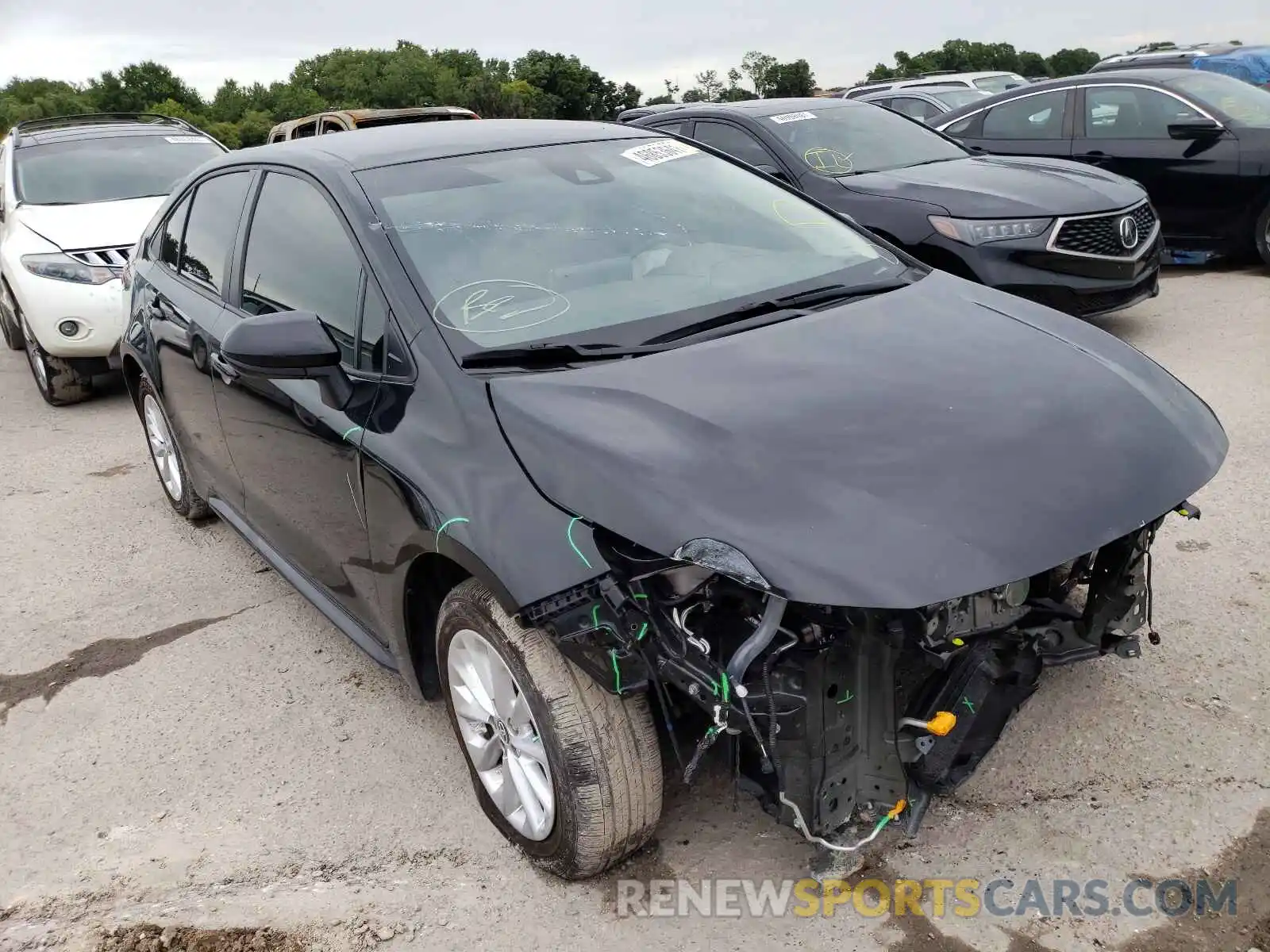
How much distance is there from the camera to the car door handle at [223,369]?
3535 mm

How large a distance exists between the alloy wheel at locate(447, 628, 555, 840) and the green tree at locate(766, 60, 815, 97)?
1805 inches

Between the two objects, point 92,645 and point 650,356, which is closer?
point 650,356

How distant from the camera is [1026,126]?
884 centimetres

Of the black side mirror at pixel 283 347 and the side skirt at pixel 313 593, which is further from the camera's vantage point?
the side skirt at pixel 313 593

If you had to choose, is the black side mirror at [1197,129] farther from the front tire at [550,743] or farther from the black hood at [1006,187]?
Result: the front tire at [550,743]

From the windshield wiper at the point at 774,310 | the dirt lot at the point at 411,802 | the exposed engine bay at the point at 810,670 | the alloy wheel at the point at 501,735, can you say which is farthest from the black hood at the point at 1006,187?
the alloy wheel at the point at 501,735

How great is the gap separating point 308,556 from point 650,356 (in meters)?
1.42

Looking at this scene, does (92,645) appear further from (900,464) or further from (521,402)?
(900,464)

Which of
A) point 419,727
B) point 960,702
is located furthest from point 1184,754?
point 419,727

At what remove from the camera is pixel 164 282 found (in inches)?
171

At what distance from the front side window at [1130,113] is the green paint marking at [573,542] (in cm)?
764

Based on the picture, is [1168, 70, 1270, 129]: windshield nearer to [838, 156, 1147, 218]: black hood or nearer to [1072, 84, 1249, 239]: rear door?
[1072, 84, 1249, 239]: rear door

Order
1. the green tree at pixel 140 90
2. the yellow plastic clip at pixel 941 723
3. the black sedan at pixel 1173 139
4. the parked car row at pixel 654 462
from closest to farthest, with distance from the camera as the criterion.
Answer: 1. the parked car row at pixel 654 462
2. the yellow plastic clip at pixel 941 723
3. the black sedan at pixel 1173 139
4. the green tree at pixel 140 90

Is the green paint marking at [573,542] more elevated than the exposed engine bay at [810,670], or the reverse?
the green paint marking at [573,542]
